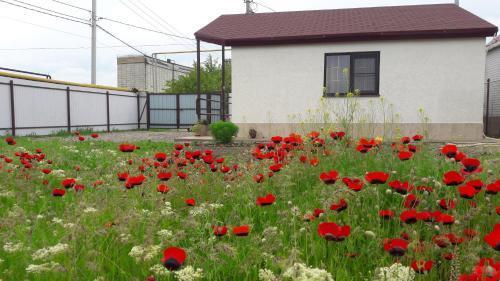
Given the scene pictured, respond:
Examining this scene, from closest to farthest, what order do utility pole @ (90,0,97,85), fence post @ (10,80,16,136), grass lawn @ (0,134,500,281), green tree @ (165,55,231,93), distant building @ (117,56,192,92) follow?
grass lawn @ (0,134,500,281), fence post @ (10,80,16,136), utility pole @ (90,0,97,85), green tree @ (165,55,231,93), distant building @ (117,56,192,92)

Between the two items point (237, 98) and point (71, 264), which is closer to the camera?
point (71, 264)

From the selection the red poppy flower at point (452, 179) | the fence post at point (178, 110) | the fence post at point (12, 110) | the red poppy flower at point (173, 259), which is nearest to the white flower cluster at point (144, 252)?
the red poppy flower at point (173, 259)

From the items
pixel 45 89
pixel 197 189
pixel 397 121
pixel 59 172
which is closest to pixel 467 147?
pixel 397 121

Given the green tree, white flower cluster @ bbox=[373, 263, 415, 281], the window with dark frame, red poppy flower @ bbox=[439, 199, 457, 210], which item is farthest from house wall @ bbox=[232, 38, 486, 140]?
the green tree

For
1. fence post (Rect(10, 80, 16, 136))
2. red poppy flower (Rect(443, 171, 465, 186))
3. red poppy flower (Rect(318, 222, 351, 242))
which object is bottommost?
red poppy flower (Rect(318, 222, 351, 242))

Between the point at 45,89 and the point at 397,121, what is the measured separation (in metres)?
13.2

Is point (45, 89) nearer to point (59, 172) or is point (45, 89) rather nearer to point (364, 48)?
point (364, 48)

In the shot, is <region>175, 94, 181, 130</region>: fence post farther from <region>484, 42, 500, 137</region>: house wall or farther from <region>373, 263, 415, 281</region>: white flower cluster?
<region>373, 263, 415, 281</region>: white flower cluster

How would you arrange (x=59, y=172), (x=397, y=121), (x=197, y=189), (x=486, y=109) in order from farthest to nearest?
1. (x=486, y=109)
2. (x=397, y=121)
3. (x=59, y=172)
4. (x=197, y=189)

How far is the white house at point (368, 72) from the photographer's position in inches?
450

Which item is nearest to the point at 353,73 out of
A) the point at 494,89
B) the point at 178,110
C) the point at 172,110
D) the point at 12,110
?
the point at 494,89

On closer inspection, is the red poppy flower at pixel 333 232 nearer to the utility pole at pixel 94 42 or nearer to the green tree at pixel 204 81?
the utility pole at pixel 94 42

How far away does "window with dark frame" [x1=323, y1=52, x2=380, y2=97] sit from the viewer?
11828 millimetres

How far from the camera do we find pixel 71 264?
6.54 ft
